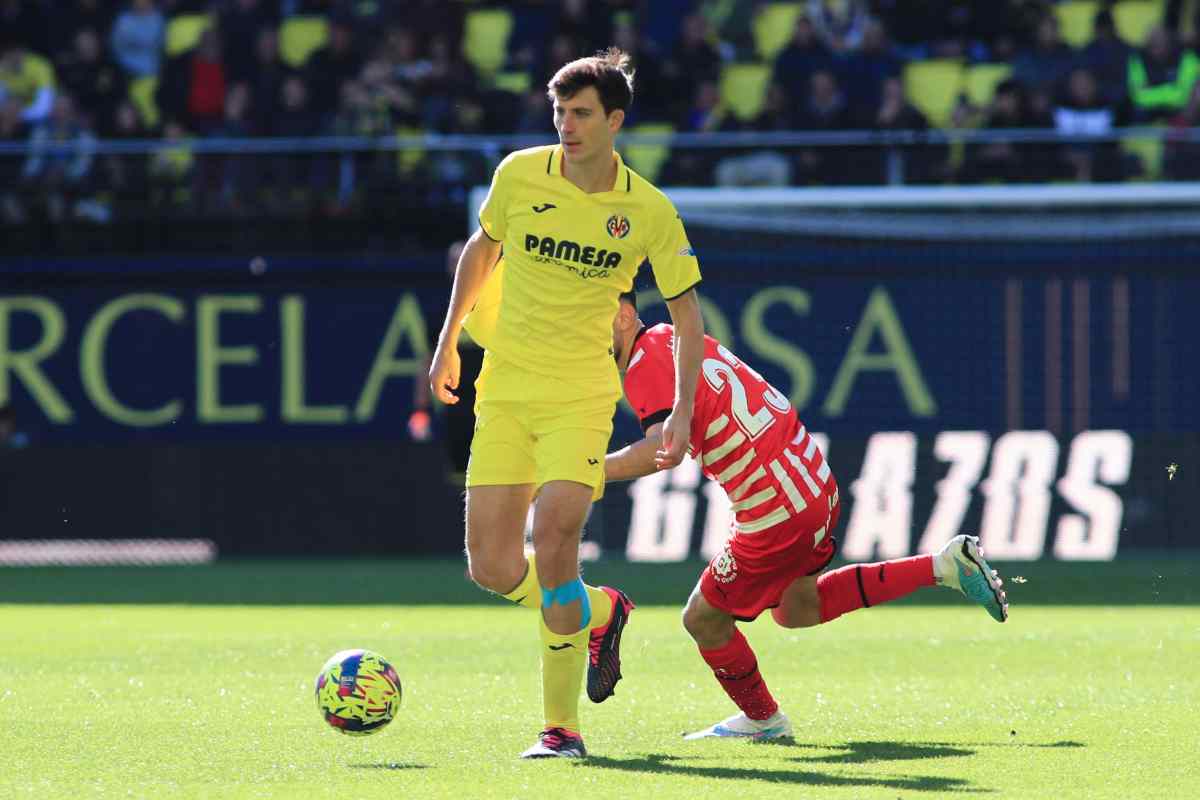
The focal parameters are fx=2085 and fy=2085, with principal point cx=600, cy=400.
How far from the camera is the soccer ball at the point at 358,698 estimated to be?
21.9ft

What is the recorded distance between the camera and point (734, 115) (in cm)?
1692

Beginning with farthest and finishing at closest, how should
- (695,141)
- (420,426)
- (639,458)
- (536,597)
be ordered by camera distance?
(695,141) < (420,426) < (536,597) < (639,458)

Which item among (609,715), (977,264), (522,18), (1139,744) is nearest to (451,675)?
(609,715)

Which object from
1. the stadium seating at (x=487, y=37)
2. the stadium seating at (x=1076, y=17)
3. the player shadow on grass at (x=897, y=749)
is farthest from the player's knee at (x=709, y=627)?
the stadium seating at (x=1076, y=17)

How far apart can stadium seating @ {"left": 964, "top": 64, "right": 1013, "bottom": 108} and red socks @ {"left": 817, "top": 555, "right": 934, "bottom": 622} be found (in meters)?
10.5

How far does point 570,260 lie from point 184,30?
13198mm

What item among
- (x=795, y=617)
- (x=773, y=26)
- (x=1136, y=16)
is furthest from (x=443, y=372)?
(x=1136, y=16)

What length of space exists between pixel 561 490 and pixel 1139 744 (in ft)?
6.65

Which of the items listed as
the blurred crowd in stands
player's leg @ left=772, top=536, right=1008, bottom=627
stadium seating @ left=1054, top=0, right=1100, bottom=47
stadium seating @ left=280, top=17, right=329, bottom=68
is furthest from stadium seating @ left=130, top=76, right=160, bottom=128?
player's leg @ left=772, top=536, right=1008, bottom=627

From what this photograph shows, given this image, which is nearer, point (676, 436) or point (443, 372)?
point (676, 436)

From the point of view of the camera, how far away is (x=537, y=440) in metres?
6.70

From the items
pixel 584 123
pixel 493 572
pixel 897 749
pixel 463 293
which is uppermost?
pixel 584 123

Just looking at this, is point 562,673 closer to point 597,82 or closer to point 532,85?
point 597,82

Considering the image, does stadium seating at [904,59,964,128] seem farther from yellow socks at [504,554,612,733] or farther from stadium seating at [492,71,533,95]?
yellow socks at [504,554,612,733]
